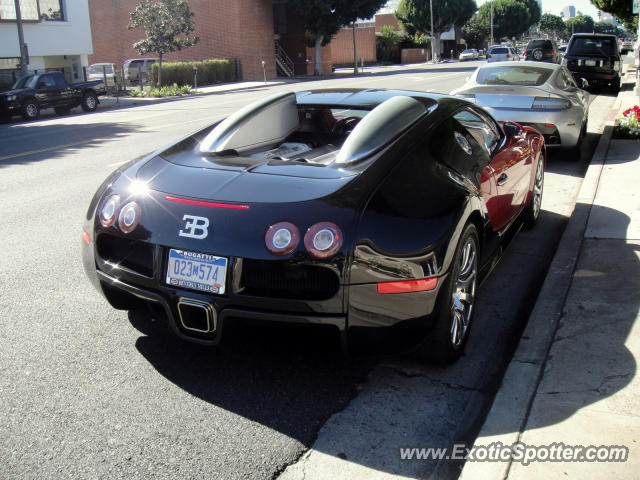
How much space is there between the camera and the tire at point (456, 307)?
138 inches

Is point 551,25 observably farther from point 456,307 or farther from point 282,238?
point 282,238

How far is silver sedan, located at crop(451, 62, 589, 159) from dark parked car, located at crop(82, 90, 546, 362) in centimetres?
547

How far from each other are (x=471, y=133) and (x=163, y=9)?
31.5 m

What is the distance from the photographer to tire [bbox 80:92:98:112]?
24.2 m

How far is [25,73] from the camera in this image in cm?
2625

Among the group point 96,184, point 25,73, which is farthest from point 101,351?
point 25,73

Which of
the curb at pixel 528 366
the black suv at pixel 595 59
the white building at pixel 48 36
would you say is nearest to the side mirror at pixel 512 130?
the curb at pixel 528 366

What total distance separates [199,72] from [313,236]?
3798 cm

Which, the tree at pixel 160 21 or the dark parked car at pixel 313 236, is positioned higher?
the tree at pixel 160 21

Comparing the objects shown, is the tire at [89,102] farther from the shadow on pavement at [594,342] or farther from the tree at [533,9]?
the tree at [533,9]

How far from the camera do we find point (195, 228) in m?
3.33

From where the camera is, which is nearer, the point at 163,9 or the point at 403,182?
the point at 403,182

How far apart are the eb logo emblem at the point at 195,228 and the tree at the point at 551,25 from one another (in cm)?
16018

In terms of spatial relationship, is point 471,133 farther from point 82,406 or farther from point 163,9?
point 163,9
